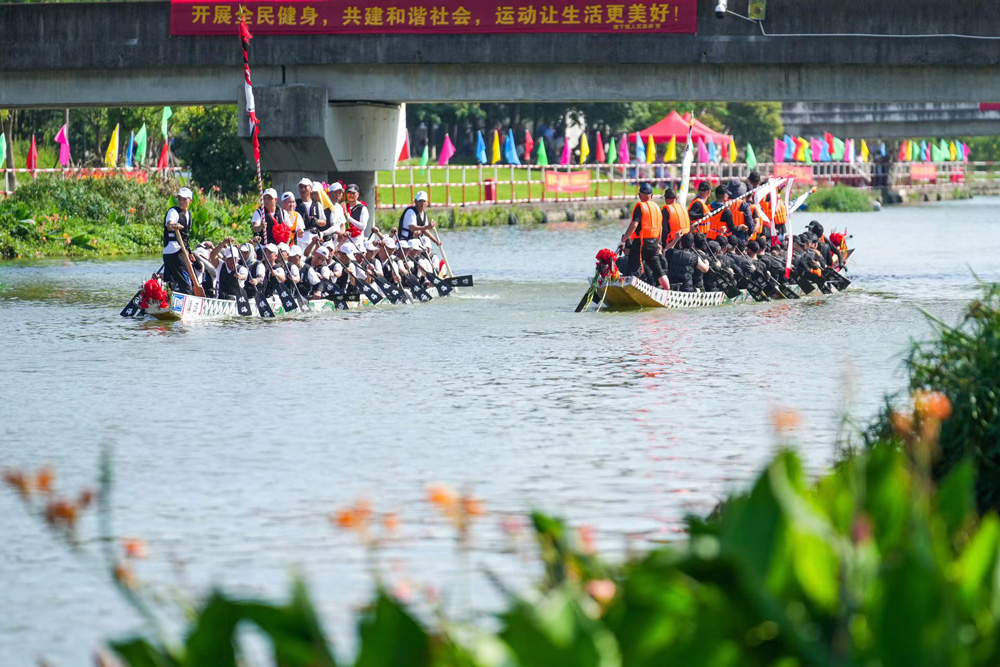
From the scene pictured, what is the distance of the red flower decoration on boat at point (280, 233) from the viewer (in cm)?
2339

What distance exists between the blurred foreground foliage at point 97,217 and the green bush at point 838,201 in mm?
29376

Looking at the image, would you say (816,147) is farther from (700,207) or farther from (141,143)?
(700,207)

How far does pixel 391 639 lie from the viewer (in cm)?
326

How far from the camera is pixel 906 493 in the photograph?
3.70 metres

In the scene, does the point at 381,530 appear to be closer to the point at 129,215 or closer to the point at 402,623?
the point at 402,623

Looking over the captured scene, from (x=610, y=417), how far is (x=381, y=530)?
4.39 m

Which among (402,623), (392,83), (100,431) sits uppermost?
(392,83)

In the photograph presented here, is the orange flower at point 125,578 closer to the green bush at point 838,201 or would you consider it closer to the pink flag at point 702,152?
the pink flag at point 702,152

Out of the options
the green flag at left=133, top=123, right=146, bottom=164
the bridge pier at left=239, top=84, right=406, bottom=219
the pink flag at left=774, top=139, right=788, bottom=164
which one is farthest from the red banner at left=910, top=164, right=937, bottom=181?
the bridge pier at left=239, top=84, right=406, bottom=219

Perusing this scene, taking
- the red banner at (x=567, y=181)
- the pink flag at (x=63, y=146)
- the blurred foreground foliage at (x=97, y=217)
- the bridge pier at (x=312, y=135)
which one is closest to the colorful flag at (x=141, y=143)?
the pink flag at (x=63, y=146)

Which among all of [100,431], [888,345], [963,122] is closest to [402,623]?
[100,431]

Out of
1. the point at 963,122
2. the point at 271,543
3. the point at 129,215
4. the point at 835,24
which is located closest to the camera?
the point at 271,543

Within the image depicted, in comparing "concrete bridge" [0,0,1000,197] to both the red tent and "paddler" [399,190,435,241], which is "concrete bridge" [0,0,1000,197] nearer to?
"paddler" [399,190,435,241]

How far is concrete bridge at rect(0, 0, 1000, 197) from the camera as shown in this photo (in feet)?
101
